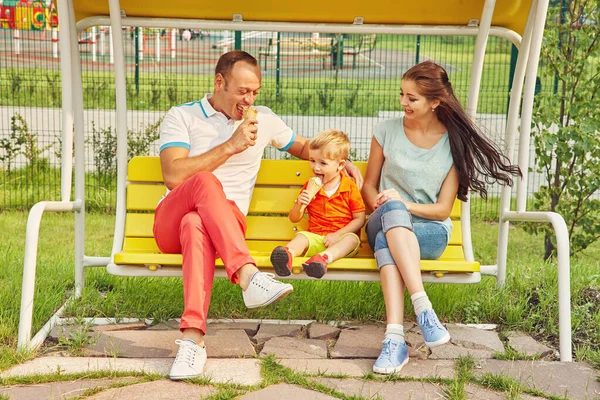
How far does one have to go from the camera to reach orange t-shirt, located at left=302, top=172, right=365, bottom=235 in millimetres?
4242

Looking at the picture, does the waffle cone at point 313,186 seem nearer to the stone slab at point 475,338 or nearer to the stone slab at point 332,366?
the stone slab at point 332,366

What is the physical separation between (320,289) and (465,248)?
82 cm

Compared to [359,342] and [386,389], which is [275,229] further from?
[386,389]

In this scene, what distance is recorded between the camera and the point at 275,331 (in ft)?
14.0

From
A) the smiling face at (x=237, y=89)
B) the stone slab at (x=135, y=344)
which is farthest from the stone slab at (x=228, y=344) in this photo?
the smiling face at (x=237, y=89)

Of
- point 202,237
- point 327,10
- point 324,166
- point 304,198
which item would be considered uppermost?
point 327,10

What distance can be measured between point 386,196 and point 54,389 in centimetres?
168

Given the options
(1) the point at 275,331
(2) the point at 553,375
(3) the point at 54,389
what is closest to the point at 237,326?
(1) the point at 275,331

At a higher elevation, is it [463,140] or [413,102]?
[413,102]

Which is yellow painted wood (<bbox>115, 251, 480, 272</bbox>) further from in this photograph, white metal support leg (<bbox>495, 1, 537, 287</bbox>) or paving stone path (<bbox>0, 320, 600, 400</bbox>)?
white metal support leg (<bbox>495, 1, 537, 287</bbox>)

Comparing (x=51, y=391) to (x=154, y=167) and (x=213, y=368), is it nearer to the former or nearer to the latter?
(x=213, y=368)

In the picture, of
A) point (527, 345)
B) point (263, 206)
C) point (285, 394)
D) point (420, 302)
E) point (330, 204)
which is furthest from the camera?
point (263, 206)

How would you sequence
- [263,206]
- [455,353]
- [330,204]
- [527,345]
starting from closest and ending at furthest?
[455,353] < [527,345] < [330,204] < [263,206]

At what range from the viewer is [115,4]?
4242 mm
